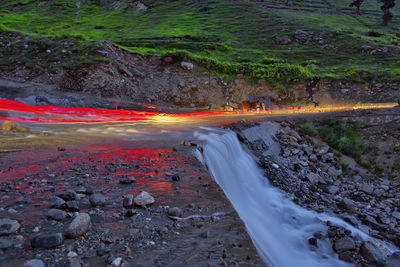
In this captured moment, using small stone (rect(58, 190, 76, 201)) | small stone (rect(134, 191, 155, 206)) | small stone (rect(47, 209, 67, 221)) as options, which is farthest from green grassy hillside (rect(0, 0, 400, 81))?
small stone (rect(47, 209, 67, 221))

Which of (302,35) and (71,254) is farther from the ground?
Answer: (302,35)

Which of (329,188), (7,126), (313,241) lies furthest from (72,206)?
(329,188)

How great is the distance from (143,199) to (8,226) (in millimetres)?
1805

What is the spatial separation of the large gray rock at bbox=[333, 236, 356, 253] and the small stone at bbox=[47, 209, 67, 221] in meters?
5.06

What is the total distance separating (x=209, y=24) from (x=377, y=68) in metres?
26.6

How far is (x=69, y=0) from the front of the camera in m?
59.7

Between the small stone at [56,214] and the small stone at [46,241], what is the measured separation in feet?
1.80

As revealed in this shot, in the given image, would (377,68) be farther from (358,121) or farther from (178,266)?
(178,266)

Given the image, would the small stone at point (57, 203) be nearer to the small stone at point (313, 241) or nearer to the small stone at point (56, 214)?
the small stone at point (56, 214)

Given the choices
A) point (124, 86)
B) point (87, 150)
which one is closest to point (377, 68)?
point (124, 86)

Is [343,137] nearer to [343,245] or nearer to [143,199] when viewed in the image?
[343,245]

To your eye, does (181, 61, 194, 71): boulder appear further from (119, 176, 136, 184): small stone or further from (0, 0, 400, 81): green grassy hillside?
(119, 176, 136, 184): small stone

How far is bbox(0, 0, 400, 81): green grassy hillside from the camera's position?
981 inches

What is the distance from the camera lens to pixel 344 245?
206 inches
